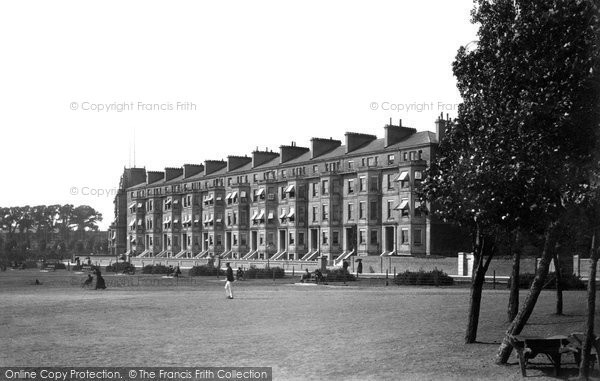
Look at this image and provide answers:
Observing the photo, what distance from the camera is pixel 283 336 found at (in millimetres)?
15945

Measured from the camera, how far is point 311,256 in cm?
7906

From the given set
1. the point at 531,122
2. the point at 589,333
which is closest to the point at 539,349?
the point at 589,333

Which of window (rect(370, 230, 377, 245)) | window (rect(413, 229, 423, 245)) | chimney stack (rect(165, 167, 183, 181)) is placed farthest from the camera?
chimney stack (rect(165, 167, 183, 181))

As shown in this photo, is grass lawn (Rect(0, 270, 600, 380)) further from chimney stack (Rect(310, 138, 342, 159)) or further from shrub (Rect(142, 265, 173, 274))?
chimney stack (Rect(310, 138, 342, 159))

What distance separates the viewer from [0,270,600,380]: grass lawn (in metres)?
12.1

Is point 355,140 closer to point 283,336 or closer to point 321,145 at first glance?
point 321,145

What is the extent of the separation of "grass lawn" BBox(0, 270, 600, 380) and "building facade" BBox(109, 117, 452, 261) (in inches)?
1227

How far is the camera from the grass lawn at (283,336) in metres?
12.1

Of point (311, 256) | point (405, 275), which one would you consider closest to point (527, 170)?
point (405, 275)

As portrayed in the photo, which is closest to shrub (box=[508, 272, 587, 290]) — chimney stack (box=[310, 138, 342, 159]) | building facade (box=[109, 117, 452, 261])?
building facade (box=[109, 117, 452, 261])

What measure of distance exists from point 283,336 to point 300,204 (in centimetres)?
6745

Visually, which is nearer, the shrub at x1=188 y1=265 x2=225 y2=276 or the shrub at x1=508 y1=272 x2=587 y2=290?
the shrub at x1=508 y1=272 x2=587 y2=290

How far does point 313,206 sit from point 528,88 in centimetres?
7080

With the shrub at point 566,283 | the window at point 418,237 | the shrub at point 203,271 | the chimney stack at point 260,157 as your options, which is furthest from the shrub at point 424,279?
the chimney stack at point 260,157
